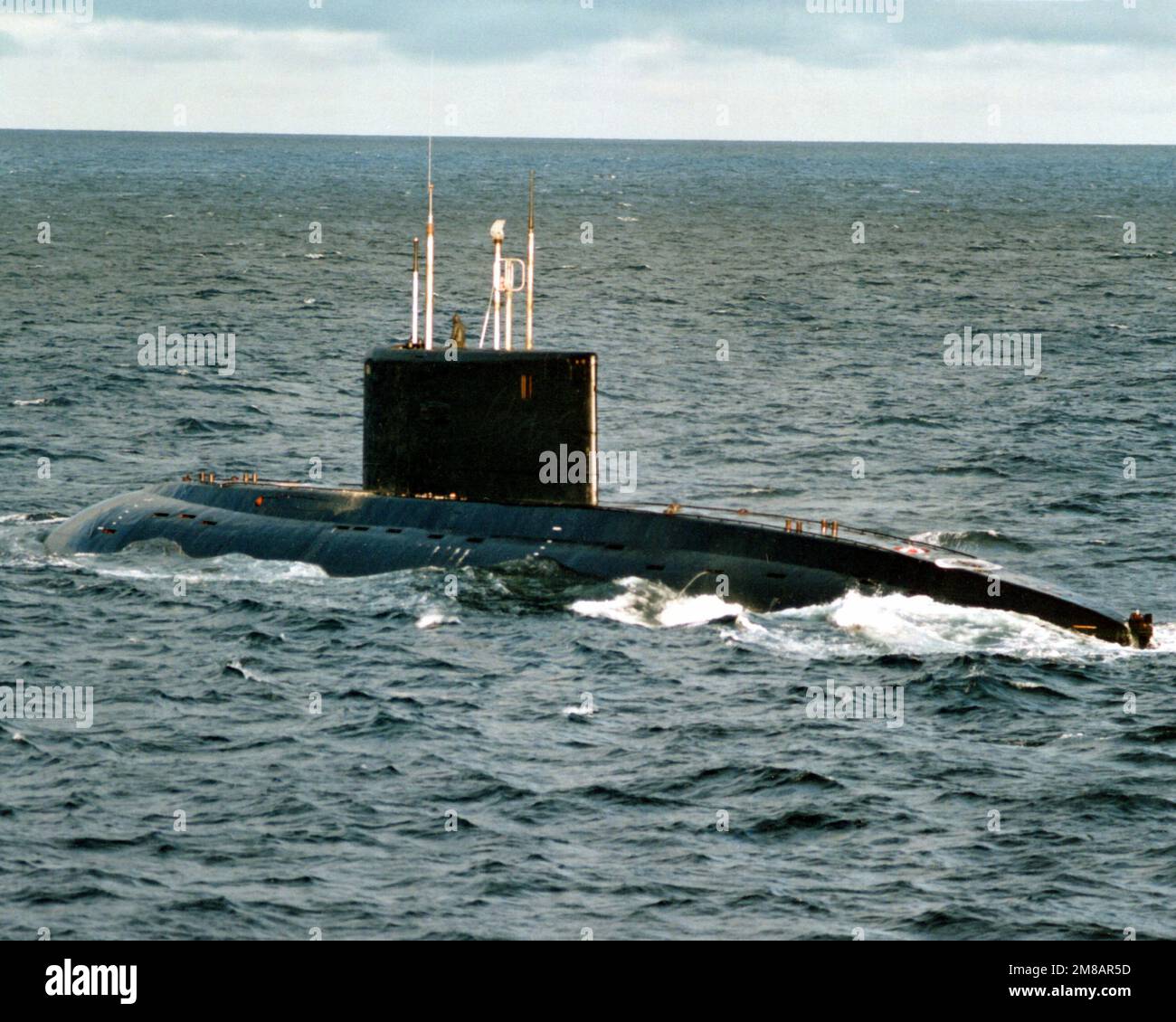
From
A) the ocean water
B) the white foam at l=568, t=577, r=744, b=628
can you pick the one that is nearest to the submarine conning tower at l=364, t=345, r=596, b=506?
the ocean water

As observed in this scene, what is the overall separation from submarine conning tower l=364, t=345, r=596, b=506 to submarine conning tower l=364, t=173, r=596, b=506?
0.05 ft

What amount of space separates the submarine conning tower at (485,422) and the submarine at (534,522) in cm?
3

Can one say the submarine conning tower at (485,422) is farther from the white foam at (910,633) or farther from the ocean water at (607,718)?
the white foam at (910,633)

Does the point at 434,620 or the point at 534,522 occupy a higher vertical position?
the point at 534,522

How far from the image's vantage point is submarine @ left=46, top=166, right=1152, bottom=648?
29156mm

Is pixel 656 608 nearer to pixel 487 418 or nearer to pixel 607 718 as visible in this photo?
pixel 487 418

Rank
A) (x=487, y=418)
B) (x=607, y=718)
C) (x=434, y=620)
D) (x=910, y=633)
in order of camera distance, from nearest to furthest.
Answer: (x=607, y=718) < (x=910, y=633) < (x=434, y=620) < (x=487, y=418)

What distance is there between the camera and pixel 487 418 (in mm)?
30719

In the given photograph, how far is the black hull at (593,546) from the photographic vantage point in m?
29.0

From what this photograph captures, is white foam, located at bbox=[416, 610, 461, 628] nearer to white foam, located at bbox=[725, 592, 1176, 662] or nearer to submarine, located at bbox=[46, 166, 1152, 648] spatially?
submarine, located at bbox=[46, 166, 1152, 648]

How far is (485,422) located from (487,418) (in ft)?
0.30

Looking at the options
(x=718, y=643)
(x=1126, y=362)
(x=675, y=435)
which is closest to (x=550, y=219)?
(x=1126, y=362)

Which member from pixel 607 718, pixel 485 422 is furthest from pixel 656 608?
pixel 607 718
